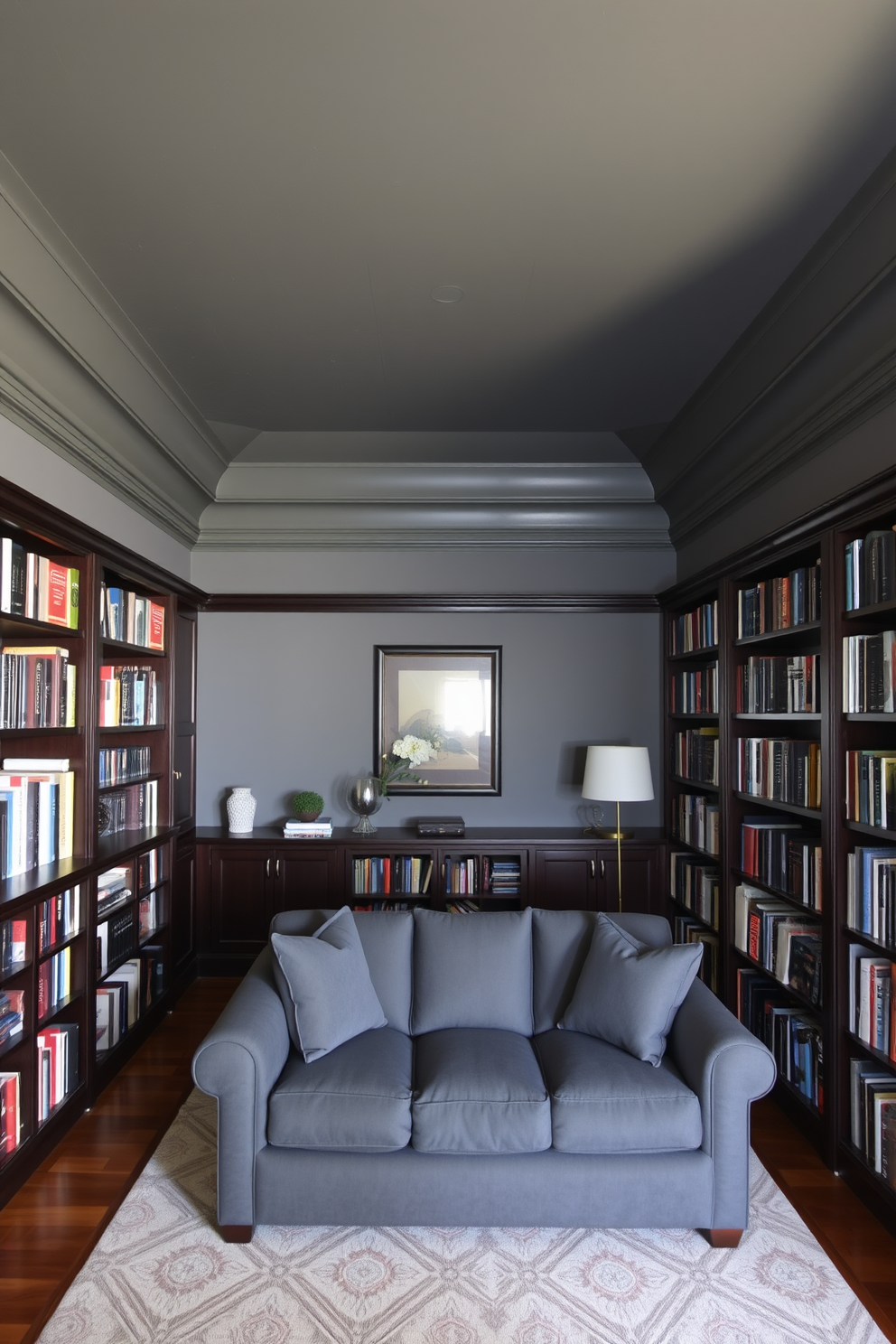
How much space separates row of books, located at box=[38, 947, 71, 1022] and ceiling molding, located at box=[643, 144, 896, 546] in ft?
12.3

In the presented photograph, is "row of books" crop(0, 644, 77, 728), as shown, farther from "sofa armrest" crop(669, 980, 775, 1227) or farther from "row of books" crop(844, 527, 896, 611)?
"row of books" crop(844, 527, 896, 611)

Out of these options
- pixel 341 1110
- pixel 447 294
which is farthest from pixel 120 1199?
pixel 447 294

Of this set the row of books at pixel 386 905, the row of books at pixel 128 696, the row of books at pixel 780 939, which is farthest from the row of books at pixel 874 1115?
the row of books at pixel 128 696

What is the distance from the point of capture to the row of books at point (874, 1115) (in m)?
2.66

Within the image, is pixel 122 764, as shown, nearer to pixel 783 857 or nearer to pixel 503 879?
pixel 503 879

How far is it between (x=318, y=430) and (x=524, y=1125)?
3.67 metres

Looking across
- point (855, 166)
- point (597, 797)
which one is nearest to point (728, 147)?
point (855, 166)

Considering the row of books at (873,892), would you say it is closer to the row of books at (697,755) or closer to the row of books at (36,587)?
the row of books at (697,755)

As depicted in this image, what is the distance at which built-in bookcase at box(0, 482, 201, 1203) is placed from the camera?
2859mm

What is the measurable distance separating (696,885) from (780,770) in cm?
129

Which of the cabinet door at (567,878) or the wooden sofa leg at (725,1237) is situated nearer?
the wooden sofa leg at (725,1237)

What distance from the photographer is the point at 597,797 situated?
4590mm

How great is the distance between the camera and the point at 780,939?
3.39 m

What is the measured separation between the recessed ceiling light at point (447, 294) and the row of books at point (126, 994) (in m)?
3.36
